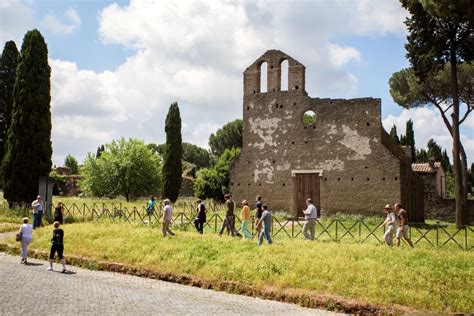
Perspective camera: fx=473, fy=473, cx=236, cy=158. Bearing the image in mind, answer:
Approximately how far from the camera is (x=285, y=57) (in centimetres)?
2531

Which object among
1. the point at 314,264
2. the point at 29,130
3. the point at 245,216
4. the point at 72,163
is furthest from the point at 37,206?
the point at 72,163

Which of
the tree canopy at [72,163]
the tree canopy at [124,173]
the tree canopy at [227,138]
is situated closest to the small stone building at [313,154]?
the tree canopy at [124,173]

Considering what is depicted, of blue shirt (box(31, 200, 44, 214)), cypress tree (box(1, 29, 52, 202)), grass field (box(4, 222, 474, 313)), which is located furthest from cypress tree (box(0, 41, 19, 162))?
grass field (box(4, 222, 474, 313))

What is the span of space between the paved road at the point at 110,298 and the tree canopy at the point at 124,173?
3000cm

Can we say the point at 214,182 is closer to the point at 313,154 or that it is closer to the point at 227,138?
the point at 313,154

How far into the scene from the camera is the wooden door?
24.4 meters

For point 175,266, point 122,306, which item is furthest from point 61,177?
point 122,306

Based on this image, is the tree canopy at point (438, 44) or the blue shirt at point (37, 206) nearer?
the blue shirt at point (37, 206)

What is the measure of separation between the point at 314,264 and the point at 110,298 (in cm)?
529

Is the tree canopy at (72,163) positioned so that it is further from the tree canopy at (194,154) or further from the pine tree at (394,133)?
the pine tree at (394,133)

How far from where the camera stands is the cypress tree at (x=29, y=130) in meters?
Answer: 24.8

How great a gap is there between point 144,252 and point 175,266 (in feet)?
5.98

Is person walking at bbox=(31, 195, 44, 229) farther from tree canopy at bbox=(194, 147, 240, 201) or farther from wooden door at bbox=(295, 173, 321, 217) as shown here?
tree canopy at bbox=(194, 147, 240, 201)

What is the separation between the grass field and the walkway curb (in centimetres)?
23
